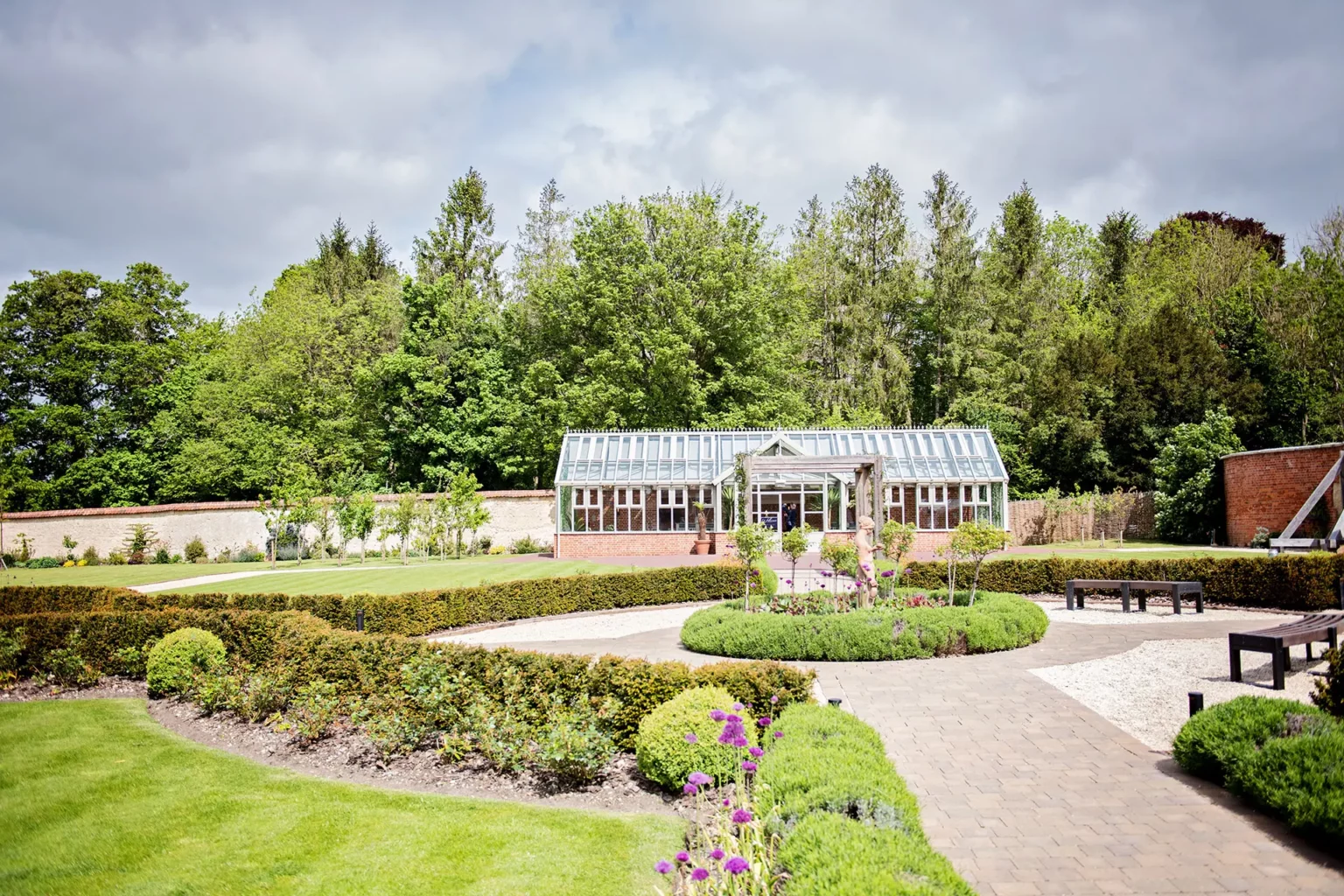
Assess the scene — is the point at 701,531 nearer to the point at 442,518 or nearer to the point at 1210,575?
the point at 442,518

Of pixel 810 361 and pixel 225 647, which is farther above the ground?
pixel 810 361

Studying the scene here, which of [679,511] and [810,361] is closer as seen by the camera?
[679,511]

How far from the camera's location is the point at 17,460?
35.1 meters

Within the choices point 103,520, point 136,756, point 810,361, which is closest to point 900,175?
point 810,361

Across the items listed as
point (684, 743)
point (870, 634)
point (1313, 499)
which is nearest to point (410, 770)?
point (684, 743)

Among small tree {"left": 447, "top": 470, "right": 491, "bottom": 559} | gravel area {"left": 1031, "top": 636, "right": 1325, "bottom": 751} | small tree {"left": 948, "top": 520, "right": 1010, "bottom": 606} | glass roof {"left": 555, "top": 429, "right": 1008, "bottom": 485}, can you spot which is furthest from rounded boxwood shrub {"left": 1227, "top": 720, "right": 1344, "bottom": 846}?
small tree {"left": 447, "top": 470, "right": 491, "bottom": 559}

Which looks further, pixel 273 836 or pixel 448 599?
pixel 448 599

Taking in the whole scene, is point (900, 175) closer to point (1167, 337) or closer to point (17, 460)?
point (1167, 337)

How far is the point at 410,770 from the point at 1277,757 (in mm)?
6459

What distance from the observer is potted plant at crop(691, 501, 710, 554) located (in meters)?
29.2

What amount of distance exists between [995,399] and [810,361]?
886 centimetres

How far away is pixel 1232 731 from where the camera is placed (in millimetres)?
6039

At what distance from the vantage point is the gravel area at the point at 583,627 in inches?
555

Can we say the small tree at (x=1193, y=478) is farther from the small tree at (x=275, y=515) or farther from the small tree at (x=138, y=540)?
the small tree at (x=138, y=540)
